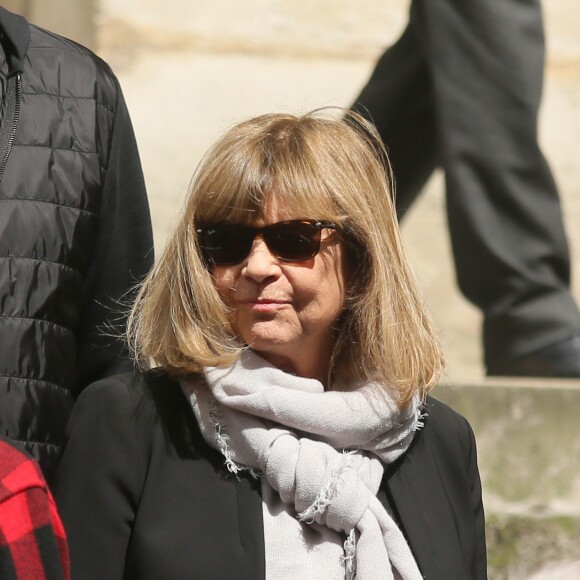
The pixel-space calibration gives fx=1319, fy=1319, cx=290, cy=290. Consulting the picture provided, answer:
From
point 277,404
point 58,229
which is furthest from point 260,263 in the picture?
point 58,229

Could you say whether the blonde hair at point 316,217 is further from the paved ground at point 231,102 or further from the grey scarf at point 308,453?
the paved ground at point 231,102

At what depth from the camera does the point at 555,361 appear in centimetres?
433

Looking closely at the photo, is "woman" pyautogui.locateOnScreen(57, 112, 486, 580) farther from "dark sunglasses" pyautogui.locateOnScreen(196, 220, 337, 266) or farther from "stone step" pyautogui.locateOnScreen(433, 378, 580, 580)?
"stone step" pyautogui.locateOnScreen(433, 378, 580, 580)

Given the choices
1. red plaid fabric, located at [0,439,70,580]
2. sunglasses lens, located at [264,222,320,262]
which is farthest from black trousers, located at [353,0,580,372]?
red plaid fabric, located at [0,439,70,580]

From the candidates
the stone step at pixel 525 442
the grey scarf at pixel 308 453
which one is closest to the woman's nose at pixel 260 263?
the grey scarf at pixel 308 453

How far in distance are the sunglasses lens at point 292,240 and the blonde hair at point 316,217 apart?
0.03 metres

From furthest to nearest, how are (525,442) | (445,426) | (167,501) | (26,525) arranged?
(525,442), (445,426), (167,501), (26,525)

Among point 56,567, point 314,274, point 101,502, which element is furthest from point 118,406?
point 56,567

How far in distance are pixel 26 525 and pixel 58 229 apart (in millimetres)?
814

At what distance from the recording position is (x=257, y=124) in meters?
2.26

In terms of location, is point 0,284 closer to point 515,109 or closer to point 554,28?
point 515,109

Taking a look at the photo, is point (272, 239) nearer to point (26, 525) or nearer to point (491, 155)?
point (26, 525)

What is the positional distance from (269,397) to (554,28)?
3.01 meters

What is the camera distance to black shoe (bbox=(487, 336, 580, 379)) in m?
4.30
